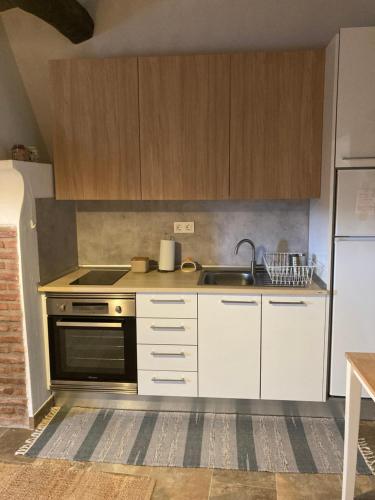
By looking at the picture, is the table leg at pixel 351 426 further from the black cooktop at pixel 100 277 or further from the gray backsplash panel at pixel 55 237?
the gray backsplash panel at pixel 55 237

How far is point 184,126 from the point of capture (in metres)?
2.73

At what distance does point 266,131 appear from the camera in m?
2.67

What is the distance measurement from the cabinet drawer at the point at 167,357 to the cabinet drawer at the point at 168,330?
41mm

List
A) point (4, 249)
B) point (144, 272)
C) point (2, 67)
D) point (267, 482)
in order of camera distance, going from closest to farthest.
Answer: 1. point (267, 482)
2. point (4, 249)
3. point (2, 67)
4. point (144, 272)

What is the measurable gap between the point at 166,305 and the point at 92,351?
1.99 feet

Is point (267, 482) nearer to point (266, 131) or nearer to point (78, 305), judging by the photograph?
point (78, 305)

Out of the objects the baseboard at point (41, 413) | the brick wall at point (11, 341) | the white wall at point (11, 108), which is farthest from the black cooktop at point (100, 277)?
the white wall at point (11, 108)

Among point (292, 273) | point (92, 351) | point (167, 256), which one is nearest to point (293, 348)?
point (292, 273)

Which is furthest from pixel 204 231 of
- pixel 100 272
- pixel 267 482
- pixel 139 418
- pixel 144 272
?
pixel 267 482

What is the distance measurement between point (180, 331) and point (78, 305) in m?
0.69

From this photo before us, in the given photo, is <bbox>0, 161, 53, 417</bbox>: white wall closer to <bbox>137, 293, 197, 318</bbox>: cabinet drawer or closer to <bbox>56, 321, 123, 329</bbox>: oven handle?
<bbox>56, 321, 123, 329</bbox>: oven handle

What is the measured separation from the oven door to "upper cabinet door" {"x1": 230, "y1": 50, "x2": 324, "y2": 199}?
1.24m

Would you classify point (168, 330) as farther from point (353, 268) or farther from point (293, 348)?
point (353, 268)

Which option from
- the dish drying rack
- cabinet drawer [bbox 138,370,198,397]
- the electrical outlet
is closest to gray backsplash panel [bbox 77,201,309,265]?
the electrical outlet
